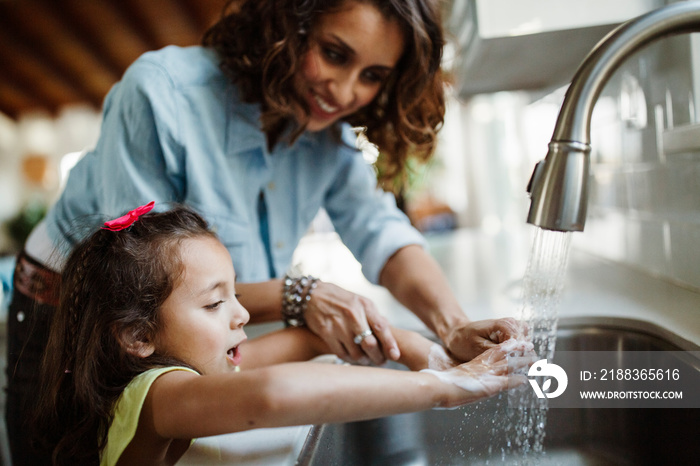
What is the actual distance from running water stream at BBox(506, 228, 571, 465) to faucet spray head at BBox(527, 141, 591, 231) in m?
0.12

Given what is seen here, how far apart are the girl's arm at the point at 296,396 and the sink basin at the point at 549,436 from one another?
179 mm

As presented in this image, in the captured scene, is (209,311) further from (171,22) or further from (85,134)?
(85,134)

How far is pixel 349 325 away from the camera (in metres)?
0.80

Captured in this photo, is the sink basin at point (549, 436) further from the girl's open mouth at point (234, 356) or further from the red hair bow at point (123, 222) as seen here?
the red hair bow at point (123, 222)

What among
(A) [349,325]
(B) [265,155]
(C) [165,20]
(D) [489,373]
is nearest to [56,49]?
(C) [165,20]

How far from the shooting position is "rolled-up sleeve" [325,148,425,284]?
1.05 m

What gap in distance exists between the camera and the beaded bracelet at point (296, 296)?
864mm

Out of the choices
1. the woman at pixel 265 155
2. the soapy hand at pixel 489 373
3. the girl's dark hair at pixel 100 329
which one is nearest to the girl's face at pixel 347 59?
the woman at pixel 265 155

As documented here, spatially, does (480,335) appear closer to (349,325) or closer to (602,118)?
(349,325)

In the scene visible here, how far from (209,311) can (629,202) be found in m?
1.01

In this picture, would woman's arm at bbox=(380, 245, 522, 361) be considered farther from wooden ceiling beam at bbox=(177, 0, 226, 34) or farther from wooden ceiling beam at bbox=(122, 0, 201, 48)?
wooden ceiling beam at bbox=(122, 0, 201, 48)

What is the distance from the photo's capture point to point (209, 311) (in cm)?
65

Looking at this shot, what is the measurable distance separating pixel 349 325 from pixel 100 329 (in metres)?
0.34

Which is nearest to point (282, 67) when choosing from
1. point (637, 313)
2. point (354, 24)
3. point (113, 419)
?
point (354, 24)
